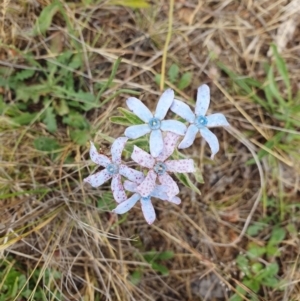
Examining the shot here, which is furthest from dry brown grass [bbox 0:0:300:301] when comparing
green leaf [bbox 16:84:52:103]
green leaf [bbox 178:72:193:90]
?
green leaf [bbox 16:84:52:103]

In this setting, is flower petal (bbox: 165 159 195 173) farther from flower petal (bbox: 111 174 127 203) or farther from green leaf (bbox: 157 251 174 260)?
green leaf (bbox: 157 251 174 260)

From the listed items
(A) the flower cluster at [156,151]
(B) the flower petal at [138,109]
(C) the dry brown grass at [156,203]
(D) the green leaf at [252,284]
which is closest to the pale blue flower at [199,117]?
(A) the flower cluster at [156,151]

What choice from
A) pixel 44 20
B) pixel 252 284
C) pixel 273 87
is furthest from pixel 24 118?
pixel 252 284

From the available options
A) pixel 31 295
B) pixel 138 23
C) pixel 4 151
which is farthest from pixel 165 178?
pixel 138 23

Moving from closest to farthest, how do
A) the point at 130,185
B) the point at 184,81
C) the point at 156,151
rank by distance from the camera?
the point at 156,151 → the point at 130,185 → the point at 184,81

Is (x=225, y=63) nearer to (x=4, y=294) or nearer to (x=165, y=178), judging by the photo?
(x=165, y=178)

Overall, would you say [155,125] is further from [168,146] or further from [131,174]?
[131,174]
